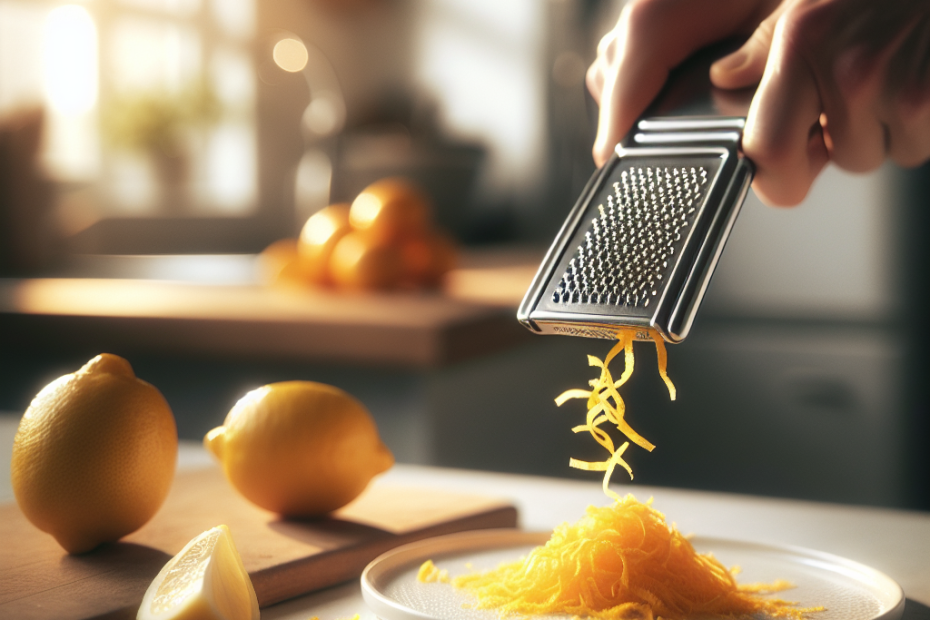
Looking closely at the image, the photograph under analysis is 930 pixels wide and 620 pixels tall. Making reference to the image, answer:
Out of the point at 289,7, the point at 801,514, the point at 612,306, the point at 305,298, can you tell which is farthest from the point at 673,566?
the point at 289,7

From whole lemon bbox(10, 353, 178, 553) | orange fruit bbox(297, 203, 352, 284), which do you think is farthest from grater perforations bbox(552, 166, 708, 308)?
orange fruit bbox(297, 203, 352, 284)

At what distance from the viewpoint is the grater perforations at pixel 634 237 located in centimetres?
66

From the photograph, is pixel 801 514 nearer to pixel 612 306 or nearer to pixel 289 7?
pixel 612 306

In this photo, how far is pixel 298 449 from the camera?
2.66 ft

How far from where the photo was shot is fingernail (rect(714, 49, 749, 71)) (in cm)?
82

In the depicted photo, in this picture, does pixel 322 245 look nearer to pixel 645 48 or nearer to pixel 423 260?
pixel 423 260

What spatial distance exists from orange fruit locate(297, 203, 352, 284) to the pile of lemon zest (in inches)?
61.5

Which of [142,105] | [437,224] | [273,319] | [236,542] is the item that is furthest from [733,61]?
[142,105]

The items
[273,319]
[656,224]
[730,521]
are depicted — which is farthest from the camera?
[273,319]

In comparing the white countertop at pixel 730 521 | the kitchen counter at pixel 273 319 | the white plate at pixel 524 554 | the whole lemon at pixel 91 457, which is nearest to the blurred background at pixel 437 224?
the kitchen counter at pixel 273 319

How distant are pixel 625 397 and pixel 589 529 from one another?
1.73 meters

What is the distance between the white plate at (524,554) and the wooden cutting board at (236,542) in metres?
0.07

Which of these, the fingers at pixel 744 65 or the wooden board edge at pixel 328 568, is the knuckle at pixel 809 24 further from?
the wooden board edge at pixel 328 568

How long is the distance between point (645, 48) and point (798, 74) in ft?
0.48
